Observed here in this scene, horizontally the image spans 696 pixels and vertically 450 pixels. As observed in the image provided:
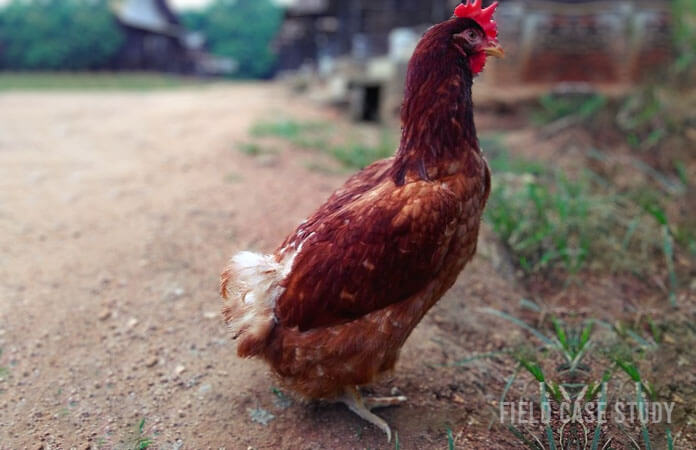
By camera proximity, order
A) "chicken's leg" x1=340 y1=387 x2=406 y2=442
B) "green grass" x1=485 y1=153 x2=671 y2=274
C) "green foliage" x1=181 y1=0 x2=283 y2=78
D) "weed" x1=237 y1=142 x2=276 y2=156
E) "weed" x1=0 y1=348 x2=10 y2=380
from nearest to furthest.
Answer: "chicken's leg" x1=340 y1=387 x2=406 y2=442 → "weed" x1=0 y1=348 x2=10 y2=380 → "green grass" x1=485 y1=153 x2=671 y2=274 → "weed" x1=237 y1=142 x2=276 y2=156 → "green foliage" x1=181 y1=0 x2=283 y2=78

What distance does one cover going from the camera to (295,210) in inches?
153

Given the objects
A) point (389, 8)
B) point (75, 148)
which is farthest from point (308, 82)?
point (75, 148)

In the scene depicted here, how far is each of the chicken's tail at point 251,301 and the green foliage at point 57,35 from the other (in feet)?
65.1

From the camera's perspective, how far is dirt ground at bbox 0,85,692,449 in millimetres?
2066

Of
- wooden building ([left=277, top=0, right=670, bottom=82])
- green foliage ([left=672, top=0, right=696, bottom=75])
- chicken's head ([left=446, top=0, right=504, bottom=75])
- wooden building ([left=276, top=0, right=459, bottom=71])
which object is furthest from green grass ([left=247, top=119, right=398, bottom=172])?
green foliage ([left=672, top=0, right=696, bottom=75])

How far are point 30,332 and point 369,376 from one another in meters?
1.76

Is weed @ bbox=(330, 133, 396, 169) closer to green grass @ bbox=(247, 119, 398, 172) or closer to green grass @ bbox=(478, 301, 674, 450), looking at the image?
green grass @ bbox=(247, 119, 398, 172)

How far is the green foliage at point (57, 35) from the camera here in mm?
17688

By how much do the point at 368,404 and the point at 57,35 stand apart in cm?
2095

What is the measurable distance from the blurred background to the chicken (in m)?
0.37

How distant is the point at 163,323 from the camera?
106 inches

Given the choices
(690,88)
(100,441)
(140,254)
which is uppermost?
(690,88)

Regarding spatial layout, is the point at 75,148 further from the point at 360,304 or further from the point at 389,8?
the point at 389,8

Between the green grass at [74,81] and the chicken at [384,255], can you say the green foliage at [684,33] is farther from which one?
the green grass at [74,81]
